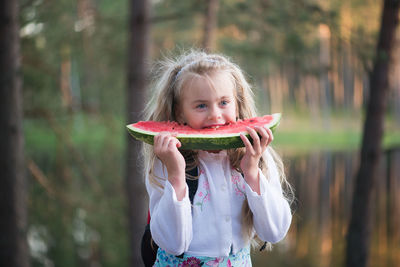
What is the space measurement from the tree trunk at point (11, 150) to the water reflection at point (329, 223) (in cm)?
434

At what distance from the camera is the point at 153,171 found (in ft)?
6.64

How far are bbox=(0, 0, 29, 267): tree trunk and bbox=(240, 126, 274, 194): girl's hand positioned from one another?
4.12 metres

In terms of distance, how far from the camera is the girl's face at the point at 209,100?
6.42 feet

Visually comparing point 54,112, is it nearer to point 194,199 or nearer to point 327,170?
point 194,199

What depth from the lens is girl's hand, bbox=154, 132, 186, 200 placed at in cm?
180

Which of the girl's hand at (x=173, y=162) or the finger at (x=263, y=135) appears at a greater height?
the finger at (x=263, y=135)

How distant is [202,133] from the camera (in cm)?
196

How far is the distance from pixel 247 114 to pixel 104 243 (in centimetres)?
773

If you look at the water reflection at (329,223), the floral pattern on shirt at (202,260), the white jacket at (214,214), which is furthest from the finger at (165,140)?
the water reflection at (329,223)

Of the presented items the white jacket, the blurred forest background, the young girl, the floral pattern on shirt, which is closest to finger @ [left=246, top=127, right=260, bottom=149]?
the young girl

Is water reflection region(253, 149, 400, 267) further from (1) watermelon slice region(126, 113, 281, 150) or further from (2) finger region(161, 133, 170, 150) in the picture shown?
(2) finger region(161, 133, 170, 150)

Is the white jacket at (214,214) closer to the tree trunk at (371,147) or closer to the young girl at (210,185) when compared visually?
the young girl at (210,185)

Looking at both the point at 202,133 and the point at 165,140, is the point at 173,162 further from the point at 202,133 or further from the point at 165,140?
the point at 202,133

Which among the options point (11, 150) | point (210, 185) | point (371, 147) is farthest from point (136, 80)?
point (210, 185)
